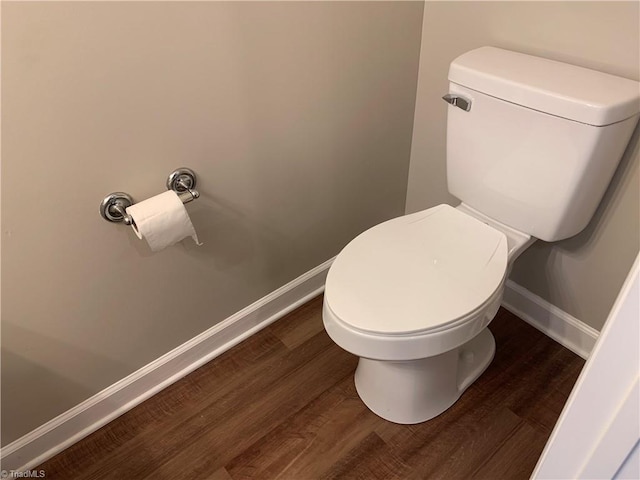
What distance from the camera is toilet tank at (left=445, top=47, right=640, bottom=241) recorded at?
112cm

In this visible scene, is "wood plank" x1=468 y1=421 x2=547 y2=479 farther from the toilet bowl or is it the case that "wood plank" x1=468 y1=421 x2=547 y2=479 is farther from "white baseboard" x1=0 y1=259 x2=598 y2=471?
"white baseboard" x1=0 y1=259 x2=598 y2=471

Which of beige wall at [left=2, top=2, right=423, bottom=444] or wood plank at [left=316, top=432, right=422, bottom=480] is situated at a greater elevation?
beige wall at [left=2, top=2, right=423, bottom=444]

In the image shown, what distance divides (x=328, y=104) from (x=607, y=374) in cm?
114

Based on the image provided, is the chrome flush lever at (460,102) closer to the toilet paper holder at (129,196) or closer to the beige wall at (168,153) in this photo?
the beige wall at (168,153)

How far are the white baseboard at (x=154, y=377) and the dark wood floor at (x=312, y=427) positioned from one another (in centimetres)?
3

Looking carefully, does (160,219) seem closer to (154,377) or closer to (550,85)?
(154,377)

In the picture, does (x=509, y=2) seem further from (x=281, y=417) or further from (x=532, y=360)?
(x=281, y=417)

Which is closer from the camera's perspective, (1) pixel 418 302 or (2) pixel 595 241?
(1) pixel 418 302

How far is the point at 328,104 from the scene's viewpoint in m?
1.46

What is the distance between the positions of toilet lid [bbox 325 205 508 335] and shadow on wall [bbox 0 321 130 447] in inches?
26.4

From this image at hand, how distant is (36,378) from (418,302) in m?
0.94

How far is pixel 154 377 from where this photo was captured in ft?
4.95

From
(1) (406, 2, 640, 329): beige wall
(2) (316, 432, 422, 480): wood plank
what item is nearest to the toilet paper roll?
(2) (316, 432, 422, 480): wood plank

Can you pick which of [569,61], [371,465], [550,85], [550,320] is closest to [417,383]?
[371,465]
